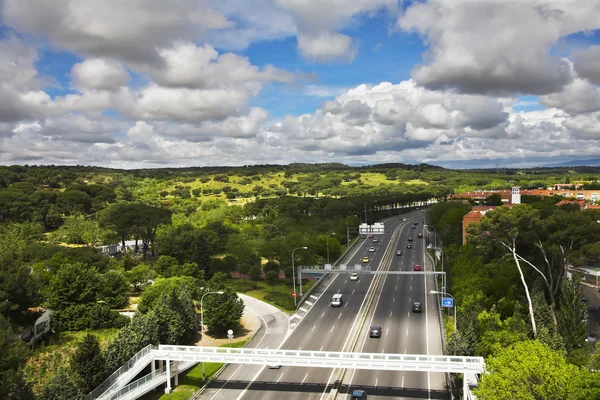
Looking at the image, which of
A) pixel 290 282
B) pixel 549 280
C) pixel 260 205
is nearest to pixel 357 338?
pixel 549 280

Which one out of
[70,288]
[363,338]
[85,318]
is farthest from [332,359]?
[70,288]

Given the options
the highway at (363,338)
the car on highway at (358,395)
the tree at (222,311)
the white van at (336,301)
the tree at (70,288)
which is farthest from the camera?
the white van at (336,301)

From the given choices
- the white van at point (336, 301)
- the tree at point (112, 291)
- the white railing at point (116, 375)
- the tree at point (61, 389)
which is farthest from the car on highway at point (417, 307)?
the tree at point (61, 389)

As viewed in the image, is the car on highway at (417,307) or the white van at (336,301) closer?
the car on highway at (417,307)

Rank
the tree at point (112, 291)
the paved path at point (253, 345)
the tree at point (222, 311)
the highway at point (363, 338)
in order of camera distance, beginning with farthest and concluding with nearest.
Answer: the tree at point (112, 291) → the tree at point (222, 311) → the paved path at point (253, 345) → the highway at point (363, 338)

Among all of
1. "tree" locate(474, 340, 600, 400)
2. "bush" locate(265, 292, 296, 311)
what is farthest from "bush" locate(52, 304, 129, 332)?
"tree" locate(474, 340, 600, 400)

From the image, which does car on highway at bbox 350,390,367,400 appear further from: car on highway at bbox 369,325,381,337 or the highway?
car on highway at bbox 369,325,381,337

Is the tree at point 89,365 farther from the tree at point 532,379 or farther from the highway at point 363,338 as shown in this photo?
the tree at point 532,379
